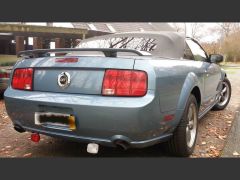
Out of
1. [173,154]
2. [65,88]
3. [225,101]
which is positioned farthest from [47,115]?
[225,101]

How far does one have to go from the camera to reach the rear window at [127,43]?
3781 mm

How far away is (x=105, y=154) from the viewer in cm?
360

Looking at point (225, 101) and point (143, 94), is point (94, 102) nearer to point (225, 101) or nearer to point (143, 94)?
point (143, 94)

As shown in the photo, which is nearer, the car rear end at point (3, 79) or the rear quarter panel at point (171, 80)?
the rear quarter panel at point (171, 80)

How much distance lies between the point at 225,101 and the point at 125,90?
164 inches

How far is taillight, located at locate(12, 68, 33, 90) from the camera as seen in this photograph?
3176 mm

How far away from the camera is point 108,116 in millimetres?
2650

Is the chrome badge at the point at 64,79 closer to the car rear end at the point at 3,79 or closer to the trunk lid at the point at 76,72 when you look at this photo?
the trunk lid at the point at 76,72

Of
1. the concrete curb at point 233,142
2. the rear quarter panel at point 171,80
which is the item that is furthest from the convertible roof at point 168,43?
the concrete curb at point 233,142

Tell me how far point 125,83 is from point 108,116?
0.33m

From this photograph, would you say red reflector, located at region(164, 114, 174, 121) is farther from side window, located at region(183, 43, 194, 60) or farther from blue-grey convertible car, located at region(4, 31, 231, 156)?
side window, located at region(183, 43, 194, 60)

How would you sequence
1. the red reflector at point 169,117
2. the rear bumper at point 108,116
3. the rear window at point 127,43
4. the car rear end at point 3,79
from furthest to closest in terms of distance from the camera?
the car rear end at point 3,79 → the rear window at point 127,43 → the red reflector at point 169,117 → the rear bumper at point 108,116

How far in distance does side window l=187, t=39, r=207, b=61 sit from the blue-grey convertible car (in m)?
0.80

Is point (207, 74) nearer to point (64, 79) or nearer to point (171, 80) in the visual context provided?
point (171, 80)
